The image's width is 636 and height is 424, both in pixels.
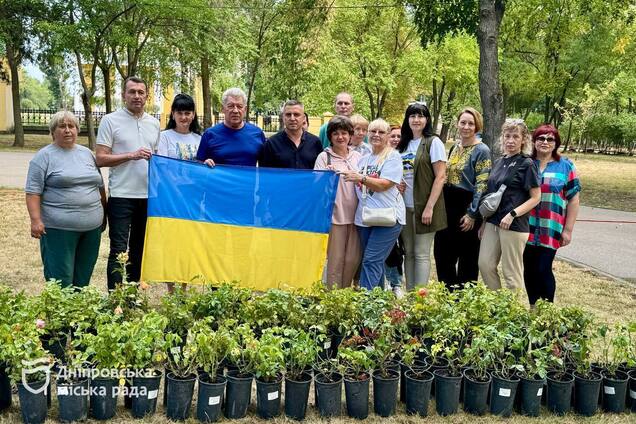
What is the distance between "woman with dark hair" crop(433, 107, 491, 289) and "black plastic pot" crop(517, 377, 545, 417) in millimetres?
1691

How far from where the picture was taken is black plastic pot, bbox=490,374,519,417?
3949mm

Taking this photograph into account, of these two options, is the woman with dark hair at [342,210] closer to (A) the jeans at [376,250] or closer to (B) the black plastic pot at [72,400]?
(A) the jeans at [376,250]

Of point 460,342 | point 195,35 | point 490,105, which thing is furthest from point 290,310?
point 195,35

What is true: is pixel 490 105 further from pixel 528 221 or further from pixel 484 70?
pixel 528 221

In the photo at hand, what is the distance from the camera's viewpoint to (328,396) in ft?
12.6

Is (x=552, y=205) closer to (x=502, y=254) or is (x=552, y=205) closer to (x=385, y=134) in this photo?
(x=502, y=254)

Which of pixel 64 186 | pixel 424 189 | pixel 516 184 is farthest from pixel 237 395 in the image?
pixel 516 184

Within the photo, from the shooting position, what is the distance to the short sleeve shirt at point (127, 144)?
211 inches

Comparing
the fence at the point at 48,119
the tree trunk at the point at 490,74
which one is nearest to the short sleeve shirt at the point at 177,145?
the tree trunk at the point at 490,74

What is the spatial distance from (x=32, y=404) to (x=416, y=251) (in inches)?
140

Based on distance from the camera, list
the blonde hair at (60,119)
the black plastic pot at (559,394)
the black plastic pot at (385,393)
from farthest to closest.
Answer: the blonde hair at (60,119)
the black plastic pot at (559,394)
the black plastic pot at (385,393)

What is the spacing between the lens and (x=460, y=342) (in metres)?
4.39

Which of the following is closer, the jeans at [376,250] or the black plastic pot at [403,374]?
the black plastic pot at [403,374]

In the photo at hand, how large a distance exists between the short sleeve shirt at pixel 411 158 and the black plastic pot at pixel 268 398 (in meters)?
2.57
